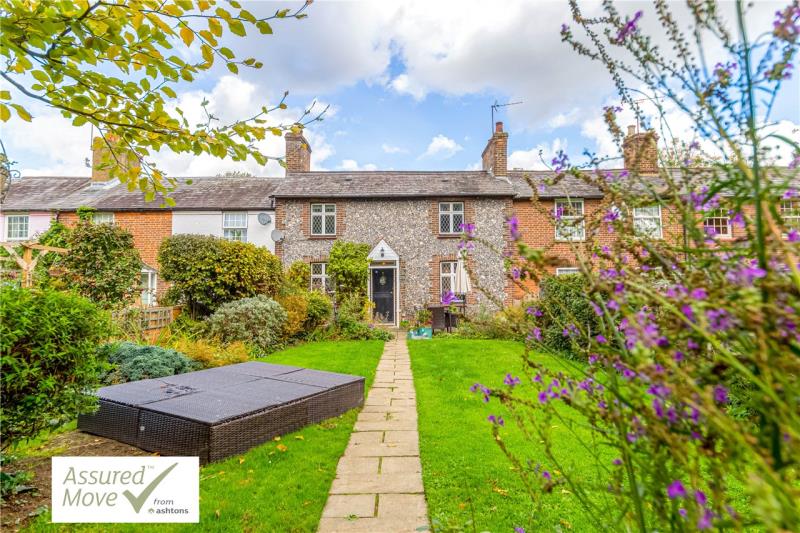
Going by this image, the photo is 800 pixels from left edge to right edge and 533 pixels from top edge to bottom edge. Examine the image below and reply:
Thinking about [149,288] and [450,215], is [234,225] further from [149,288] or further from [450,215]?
[450,215]

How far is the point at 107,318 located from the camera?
3629 millimetres

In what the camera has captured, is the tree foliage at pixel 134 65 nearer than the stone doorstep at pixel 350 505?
Yes

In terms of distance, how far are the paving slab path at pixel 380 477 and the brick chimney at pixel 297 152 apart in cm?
1339

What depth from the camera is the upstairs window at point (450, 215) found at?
54.1 ft

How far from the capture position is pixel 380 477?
11.2 feet

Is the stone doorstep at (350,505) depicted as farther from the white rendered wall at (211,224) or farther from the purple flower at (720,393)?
the white rendered wall at (211,224)

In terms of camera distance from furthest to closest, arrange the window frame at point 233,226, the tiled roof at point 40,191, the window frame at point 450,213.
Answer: the tiled roof at point 40,191 → the window frame at point 233,226 → the window frame at point 450,213

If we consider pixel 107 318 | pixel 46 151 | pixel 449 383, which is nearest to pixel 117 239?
pixel 46 151

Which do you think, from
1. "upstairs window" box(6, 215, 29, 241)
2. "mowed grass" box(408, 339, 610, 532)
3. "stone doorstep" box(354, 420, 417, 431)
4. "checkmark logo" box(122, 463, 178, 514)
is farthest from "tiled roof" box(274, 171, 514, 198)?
"checkmark logo" box(122, 463, 178, 514)

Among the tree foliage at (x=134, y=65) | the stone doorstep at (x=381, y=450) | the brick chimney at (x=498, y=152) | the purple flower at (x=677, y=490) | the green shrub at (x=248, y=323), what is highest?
the brick chimney at (x=498, y=152)

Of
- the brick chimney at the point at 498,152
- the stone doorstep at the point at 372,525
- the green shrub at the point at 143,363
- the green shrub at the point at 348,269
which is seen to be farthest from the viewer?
the brick chimney at the point at 498,152

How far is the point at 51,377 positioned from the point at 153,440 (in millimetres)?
1209

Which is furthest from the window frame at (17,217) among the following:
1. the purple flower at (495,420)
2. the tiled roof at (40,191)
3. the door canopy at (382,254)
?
the purple flower at (495,420)

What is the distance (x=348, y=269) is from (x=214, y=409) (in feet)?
36.9
